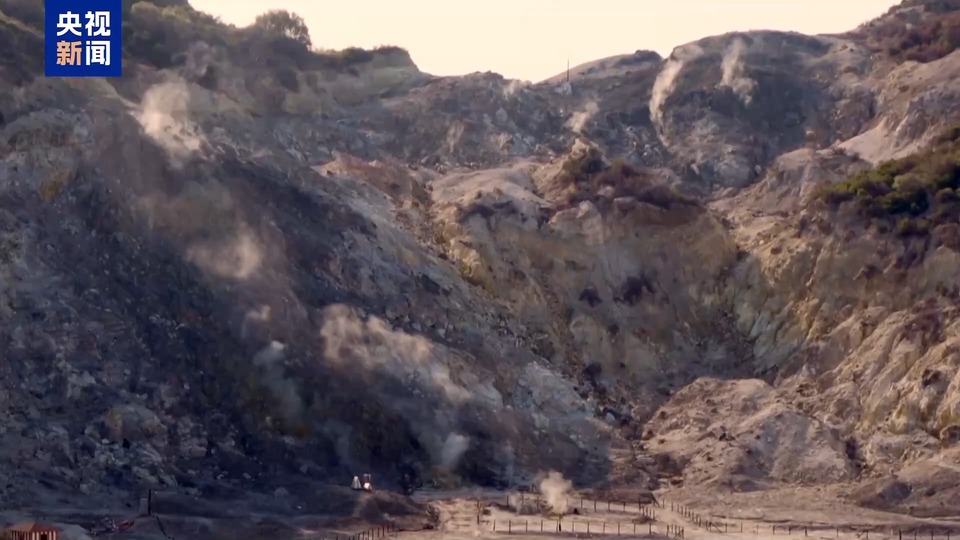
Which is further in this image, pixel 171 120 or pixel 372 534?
pixel 171 120

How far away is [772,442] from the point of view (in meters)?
57.4

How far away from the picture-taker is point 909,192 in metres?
67.2

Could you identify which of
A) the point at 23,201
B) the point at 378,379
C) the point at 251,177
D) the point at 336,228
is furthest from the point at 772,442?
the point at 23,201

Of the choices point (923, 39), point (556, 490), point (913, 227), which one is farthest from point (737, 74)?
point (556, 490)

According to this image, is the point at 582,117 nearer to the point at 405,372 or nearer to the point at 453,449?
the point at 405,372

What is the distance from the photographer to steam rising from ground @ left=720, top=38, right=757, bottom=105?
293 feet

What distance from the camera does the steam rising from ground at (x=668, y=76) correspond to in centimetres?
9019

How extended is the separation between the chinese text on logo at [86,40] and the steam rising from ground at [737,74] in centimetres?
4298

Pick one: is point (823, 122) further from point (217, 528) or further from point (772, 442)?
point (217, 528)

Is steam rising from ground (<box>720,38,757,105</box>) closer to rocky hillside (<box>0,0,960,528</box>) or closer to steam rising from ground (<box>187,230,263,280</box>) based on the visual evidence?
rocky hillside (<box>0,0,960,528</box>)

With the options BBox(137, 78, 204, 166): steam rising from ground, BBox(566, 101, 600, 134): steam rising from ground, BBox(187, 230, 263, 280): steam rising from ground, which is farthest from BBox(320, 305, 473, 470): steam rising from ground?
BBox(566, 101, 600, 134): steam rising from ground

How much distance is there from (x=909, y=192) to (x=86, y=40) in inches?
1390

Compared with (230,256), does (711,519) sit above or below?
below

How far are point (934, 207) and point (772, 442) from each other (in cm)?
1526
